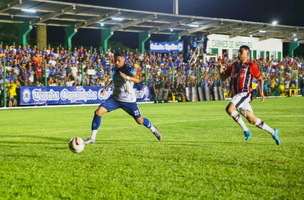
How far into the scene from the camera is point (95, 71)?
3033 cm

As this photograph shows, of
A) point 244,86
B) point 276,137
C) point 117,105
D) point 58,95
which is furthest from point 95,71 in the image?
point 276,137

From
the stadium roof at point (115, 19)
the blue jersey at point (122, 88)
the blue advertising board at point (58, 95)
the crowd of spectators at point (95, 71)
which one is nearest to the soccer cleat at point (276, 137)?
the blue jersey at point (122, 88)

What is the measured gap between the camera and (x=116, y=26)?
41000 millimetres

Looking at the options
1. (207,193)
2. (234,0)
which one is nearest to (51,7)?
(207,193)

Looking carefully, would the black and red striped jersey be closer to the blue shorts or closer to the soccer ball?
the blue shorts

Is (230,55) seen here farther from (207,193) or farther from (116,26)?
(207,193)

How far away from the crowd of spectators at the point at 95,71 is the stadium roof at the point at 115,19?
9.97 feet

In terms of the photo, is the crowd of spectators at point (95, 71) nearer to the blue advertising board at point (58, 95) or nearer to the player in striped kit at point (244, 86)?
the blue advertising board at point (58, 95)

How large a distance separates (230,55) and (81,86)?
92.8 feet

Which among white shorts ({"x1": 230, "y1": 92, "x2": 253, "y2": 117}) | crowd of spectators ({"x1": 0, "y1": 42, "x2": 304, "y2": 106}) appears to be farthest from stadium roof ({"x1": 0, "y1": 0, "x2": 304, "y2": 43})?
white shorts ({"x1": 230, "y1": 92, "x2": 253, "y2": 117})

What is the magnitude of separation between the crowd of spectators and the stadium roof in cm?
304

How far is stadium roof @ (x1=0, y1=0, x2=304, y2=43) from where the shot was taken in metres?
33.2

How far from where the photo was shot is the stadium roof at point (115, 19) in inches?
1305

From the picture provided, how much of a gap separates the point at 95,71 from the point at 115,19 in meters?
9.41
